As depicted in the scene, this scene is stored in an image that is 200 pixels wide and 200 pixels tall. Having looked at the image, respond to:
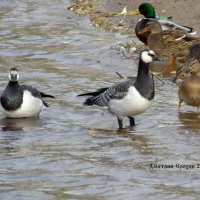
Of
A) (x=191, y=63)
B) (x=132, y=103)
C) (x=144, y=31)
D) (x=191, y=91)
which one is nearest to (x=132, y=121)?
(x=132, y=103)

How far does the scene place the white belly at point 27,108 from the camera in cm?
1273

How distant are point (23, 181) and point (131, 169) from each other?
1277 mm

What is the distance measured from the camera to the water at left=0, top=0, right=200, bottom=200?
9258mm

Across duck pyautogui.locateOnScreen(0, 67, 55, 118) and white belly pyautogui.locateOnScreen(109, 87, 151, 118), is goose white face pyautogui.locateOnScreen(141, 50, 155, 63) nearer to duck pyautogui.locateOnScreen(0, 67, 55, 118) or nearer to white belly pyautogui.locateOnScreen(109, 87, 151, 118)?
white belly pyautogui.locateOnScreen(109, 87, 151, 118)

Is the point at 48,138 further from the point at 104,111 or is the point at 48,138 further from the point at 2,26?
the point at 2,26

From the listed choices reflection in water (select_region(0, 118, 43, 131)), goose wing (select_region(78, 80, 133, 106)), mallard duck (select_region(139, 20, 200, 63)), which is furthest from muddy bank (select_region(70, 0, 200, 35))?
reflection in water (select_region(0, 118, 43, 131))

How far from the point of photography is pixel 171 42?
1658cm

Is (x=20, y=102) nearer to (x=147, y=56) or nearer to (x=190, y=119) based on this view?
(x=147, y=56)

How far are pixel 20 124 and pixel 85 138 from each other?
1441mm

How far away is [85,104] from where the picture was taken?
41.7 feet

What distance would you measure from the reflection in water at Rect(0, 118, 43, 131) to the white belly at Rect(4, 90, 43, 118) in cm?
8

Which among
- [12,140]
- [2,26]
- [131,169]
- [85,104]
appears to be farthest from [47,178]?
[2,26]

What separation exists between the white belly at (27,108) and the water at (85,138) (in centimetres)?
11

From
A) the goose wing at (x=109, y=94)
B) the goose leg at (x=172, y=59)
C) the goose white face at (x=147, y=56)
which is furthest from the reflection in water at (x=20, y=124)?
the goose leg at (x=172, y=59)
